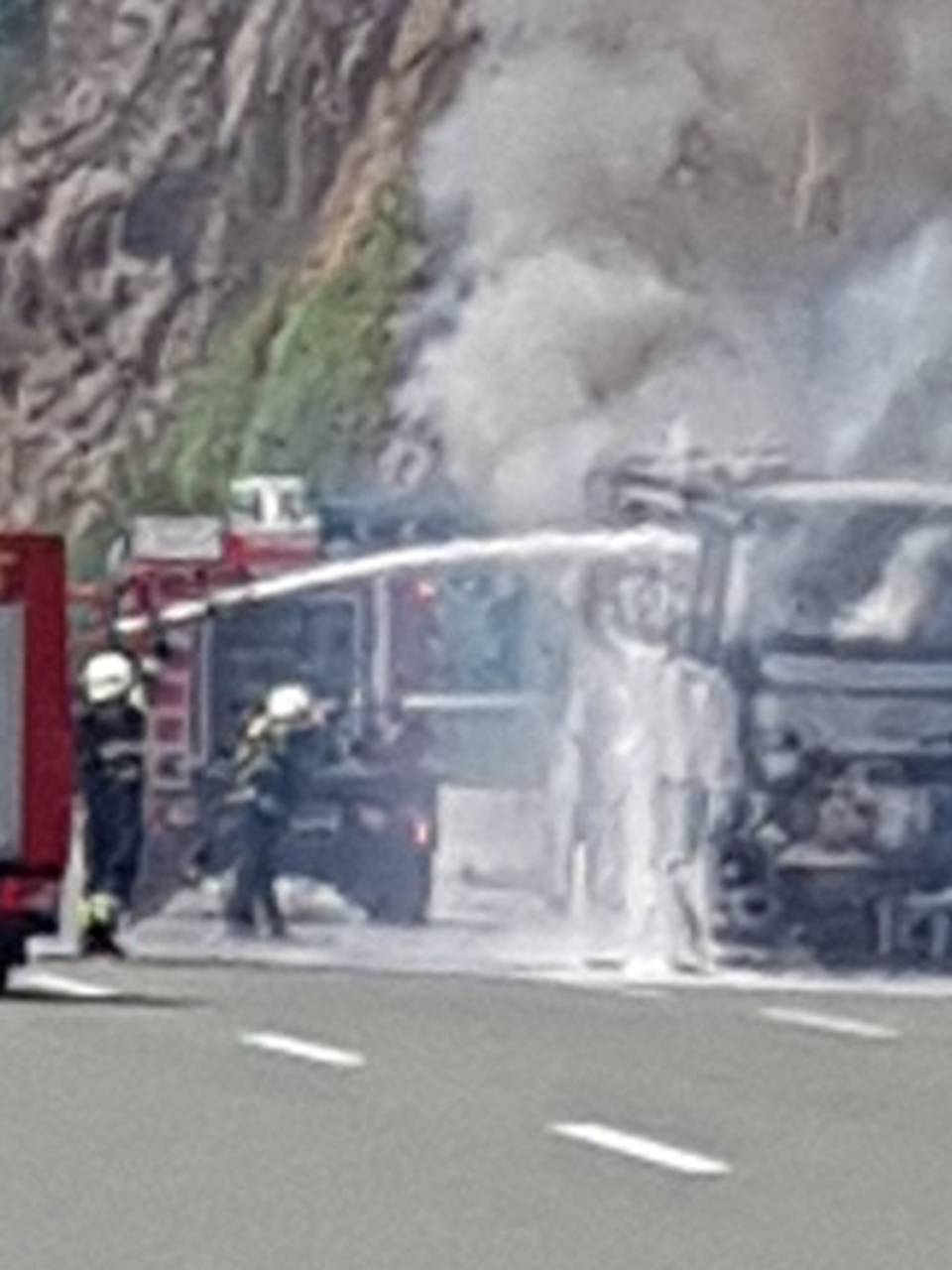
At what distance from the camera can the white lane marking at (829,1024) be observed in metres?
24.9

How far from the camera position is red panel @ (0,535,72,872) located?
2917 cm

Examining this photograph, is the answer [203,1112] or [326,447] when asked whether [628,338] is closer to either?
[326,447]

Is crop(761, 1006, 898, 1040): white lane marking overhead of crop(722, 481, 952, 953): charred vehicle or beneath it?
beneath

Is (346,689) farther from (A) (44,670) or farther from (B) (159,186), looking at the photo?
(B) (159,186)

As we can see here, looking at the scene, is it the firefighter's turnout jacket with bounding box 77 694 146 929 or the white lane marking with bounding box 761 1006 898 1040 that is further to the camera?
the firefighter's turnout jacket with bounding box 77 694 146 929

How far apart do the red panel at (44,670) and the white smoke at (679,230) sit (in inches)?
761

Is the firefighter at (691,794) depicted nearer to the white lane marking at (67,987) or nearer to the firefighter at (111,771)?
the white lane marking at (67,987)

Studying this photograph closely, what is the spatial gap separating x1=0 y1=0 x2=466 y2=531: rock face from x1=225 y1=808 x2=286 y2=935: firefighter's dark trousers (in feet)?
117

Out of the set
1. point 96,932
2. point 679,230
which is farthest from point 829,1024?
point 679,230

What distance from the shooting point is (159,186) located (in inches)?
3019

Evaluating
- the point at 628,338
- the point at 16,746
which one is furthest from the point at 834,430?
the point at 16,746

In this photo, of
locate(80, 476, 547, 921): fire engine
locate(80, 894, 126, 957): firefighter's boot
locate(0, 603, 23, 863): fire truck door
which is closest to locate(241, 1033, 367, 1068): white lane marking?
locate(0, 603, 23, 863): fire truck door

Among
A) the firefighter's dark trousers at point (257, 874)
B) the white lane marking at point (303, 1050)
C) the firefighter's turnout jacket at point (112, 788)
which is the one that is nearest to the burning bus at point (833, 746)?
the firefighter's turnout jacket at point (112, 788)

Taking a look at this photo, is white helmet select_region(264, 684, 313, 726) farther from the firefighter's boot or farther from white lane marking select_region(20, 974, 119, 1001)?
white lane marking select_region(20, 974, 119, 1001)
